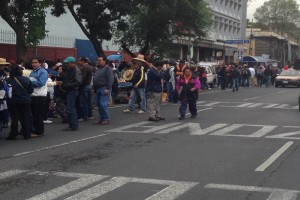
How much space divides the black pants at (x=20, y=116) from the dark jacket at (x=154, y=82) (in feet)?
16.0

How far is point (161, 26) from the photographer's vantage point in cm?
3294

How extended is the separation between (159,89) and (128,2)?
34.1 ft

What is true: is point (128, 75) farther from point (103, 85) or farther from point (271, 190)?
point (271, 190)

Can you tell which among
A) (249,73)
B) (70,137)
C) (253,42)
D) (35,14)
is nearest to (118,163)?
(70,137)

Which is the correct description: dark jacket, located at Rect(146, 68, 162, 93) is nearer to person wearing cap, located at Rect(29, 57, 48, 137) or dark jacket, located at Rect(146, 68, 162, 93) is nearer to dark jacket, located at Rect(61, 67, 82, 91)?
dark jacket, located at Rect(61, 67, 82, 91)

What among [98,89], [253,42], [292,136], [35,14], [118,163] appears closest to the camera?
[118,163]

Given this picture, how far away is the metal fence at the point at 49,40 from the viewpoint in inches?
1104

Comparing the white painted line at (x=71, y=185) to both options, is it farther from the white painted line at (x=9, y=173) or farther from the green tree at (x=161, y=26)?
the green tree at (x=161, y=26)

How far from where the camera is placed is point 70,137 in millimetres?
12625

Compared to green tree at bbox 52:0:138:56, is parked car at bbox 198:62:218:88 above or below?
below

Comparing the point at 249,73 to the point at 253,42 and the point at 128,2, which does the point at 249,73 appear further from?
the point at 253,42

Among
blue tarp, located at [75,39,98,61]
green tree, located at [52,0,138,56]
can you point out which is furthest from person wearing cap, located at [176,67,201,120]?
blue tarp, located at [75,39,98,61]

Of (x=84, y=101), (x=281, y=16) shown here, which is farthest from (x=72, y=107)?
(x=281, y=16)

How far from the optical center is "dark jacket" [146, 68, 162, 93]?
16.2 m
